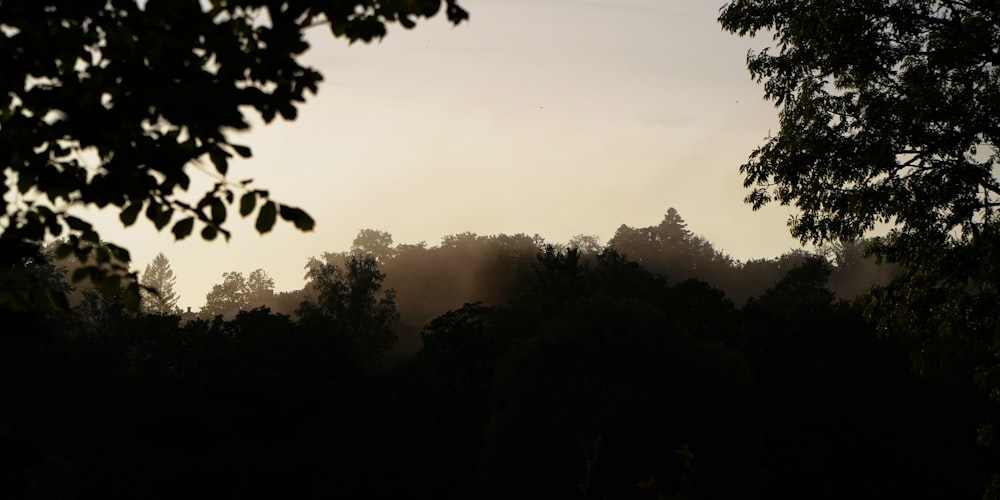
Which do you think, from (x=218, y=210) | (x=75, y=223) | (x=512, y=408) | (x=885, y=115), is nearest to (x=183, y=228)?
(x=218, y=210)

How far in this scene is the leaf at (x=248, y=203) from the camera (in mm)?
6328

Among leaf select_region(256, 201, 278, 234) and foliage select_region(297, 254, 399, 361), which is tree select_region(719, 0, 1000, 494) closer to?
leaf select_region(256, 201, 278, 234)

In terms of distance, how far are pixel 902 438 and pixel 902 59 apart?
41.0m

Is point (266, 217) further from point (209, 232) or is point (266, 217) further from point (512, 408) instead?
point (512, 408)

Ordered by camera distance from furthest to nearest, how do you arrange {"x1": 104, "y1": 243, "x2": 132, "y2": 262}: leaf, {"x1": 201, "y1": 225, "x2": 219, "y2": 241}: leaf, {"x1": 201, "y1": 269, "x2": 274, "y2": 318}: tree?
{"x1": 201, "y1": 269, "x2": 274, "y2": 318}: tree, {"x1": 104, "y1": 243, "x2": 132, "y2": 262}: leaf, {"x1": 201, "y1": 225, "x2": 219, "y2": 241}: leaf

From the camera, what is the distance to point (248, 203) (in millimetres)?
6332

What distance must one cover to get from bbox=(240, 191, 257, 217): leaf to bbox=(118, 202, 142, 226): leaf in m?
0.88

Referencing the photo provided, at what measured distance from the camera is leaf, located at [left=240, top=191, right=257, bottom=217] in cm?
633

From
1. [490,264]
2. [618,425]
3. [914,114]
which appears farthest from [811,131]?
[490,264]

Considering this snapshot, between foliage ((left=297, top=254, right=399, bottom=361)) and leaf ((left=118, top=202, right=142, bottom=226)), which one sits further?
foliage ((left=297, top=254, right=399, bottom=361))

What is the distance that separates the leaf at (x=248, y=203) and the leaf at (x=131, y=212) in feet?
2.88

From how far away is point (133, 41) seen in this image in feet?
21.2

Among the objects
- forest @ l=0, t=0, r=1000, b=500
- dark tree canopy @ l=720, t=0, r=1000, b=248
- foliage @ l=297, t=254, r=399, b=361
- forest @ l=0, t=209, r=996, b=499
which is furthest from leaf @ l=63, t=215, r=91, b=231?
foliage @ l=297, t=254, r=399, b=361

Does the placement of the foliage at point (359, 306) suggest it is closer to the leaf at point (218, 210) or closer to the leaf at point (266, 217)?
the leaf at point (218, 210)
